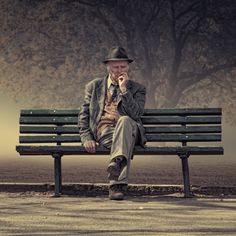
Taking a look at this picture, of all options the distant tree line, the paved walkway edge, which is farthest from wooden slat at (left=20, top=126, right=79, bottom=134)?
the distant tree line

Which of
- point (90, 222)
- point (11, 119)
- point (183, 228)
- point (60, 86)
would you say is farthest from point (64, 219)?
point (11, 119)

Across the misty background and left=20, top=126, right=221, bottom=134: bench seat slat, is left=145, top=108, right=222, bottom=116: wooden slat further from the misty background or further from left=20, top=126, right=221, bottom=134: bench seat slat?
the misty background

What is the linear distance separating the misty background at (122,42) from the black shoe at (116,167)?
19963 millimetres

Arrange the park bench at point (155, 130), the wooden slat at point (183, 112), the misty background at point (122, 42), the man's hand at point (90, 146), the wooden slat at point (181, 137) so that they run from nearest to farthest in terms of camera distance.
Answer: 1. the man's hand at point (90, 146)
2. the park bench at point (155, 130)
3. the wooden slat at point (181, 137)
4. the wooden slat at point (183, 112)
5. the misty background at point (122, 42)

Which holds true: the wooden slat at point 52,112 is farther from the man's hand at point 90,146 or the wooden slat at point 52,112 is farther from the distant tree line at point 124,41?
the distant tree line at point 124,41

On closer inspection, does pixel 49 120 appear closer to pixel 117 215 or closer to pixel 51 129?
pixel 51 129

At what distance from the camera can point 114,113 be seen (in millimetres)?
8188

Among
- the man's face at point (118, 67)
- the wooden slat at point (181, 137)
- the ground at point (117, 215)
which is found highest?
the man's face at point (118, 67)

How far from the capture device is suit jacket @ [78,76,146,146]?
8023 mm

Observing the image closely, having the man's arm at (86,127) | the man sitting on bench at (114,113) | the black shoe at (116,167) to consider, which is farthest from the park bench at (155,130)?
the black shoe at (116,167)

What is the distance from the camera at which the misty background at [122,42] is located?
28531 millimetres

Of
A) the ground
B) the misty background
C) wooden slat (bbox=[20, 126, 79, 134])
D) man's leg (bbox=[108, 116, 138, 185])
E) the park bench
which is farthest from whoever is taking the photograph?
the misty background

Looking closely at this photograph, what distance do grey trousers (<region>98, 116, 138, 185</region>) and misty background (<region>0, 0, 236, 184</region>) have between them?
64.8ft

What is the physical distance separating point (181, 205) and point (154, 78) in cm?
2287
